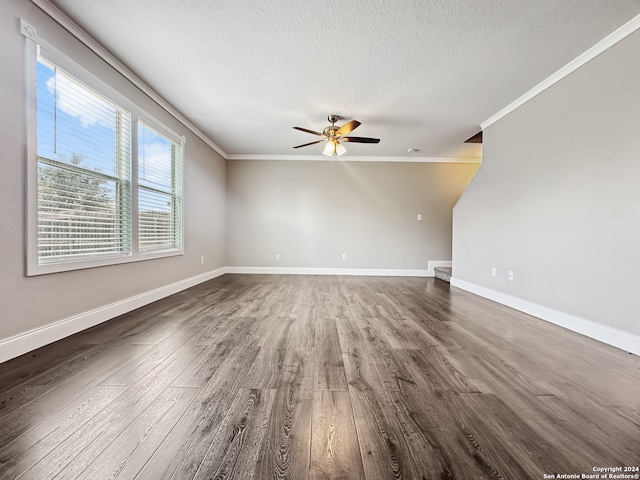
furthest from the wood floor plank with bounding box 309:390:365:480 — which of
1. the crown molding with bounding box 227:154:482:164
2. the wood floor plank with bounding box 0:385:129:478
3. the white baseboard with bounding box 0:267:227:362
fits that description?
the crown molding with bounding box 227:154:482:164

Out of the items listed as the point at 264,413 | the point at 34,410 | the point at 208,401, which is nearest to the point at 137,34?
the point at 34,410

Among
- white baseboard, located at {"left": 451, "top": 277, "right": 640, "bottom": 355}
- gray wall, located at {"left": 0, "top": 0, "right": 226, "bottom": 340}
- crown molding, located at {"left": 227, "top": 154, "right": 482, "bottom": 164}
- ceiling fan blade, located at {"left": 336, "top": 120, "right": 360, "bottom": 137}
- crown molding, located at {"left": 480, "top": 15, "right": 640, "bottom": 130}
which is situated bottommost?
white baseboard, located at {"left": 451, "top": 277, "right": 640, "bottom": 355}

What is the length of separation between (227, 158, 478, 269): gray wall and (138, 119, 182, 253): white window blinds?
1.94 metres

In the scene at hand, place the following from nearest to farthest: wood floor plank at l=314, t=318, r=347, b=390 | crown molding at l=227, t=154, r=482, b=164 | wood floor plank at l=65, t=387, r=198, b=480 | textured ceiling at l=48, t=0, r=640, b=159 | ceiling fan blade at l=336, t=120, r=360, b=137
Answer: wood floor plank at l=65, t=387, r=198, b=480 < wood floor plank at l=314, t=318, r=347, b=390 < textured ceiling at l=48, t=0, r=640, b=159 < ceiling fan blade at l=336, t=120, r=360, b=137 < crown molding at l=227, t=154, r=482, b=164

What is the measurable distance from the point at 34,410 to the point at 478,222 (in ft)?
15.7

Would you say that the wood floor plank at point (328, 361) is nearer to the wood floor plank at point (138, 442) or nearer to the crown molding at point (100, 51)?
the wood floor plank at point (138, 442)

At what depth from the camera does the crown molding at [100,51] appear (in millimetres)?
2034

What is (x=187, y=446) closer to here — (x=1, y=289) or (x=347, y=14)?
(x=1, y=289)

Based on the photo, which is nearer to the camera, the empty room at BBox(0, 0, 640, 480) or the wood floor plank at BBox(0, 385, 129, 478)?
the wood floor plank at BBox(0, 385, 129, 478)

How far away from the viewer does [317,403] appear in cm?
135

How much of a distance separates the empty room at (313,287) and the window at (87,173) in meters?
0.02

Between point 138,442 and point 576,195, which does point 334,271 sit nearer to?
point 576,195

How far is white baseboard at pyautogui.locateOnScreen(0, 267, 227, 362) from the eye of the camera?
180 cm

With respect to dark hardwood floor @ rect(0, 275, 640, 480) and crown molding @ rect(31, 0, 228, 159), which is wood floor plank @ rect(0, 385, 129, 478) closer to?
dark hardwood floor @ rect(0, 275, 640, 480)
